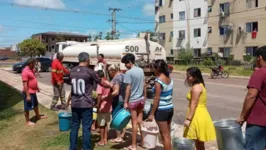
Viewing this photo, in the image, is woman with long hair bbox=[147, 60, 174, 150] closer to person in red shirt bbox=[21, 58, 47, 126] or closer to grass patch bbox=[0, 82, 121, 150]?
grass patch bbox=[0, 82, 121, 150]

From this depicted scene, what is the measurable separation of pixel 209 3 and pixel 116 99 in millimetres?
39657

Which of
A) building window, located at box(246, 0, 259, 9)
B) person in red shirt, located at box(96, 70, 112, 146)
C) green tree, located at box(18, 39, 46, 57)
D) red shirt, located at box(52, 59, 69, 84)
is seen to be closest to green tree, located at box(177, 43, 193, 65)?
building window, located at box(246, 0, 259, 9)

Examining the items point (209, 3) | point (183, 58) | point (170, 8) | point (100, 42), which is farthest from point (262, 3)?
point (100, 42)

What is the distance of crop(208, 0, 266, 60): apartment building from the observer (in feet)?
121

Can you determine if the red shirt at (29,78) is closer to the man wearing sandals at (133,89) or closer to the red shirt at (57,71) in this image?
the red shirt at (57,71)

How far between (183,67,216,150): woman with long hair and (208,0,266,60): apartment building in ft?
112

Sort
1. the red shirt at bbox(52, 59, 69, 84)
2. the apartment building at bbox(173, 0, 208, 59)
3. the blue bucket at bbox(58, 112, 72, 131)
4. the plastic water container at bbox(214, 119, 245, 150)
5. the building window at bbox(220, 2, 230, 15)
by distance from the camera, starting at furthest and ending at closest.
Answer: the apartment building at bbox(173, 0, 208, 59), the building window at bbox(220, 2, 230, 15), the red shirt at bbox(52, 59, 69, 84), the blue bucket at bbox(58, 112, 72, 131), the plastic water container at bbox(214, 119, 245, 150)

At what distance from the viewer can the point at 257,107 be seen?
3854 millimetres

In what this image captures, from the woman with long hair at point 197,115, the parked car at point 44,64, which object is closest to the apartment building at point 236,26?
the parked car at point 44,64

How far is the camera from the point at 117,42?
18.0 meters

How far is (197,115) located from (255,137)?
910 millimetres

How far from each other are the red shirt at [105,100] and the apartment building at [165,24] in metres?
43.3

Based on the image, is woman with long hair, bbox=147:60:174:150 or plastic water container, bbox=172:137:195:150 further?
woman with long hair, bbox=147:60:174:150

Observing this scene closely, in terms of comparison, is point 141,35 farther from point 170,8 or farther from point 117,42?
point 170,8
